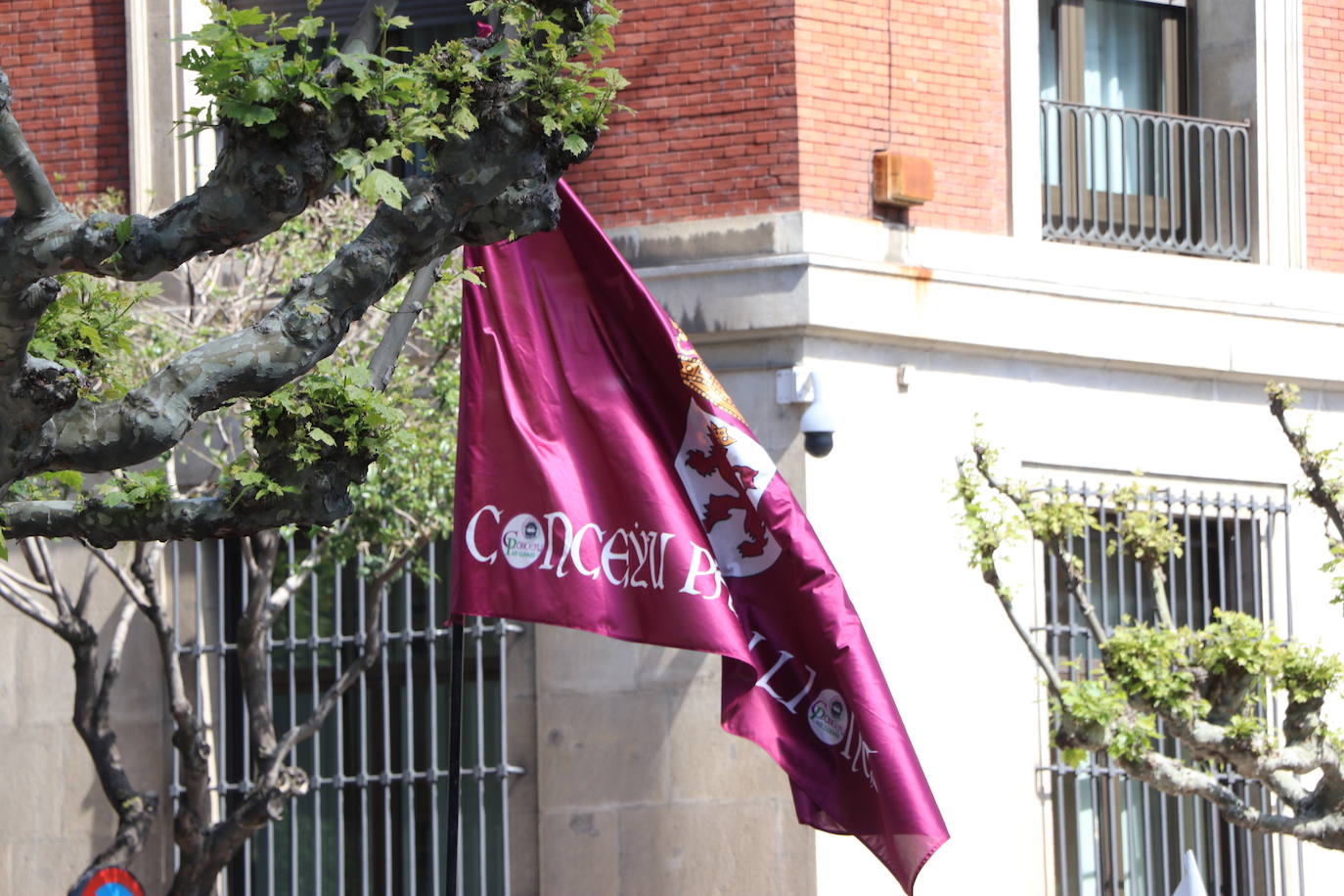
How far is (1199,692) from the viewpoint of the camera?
10.8 m

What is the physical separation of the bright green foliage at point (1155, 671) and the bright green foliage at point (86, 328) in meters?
4.55

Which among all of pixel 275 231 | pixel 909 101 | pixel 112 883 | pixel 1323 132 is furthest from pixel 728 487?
pixel 1323 132

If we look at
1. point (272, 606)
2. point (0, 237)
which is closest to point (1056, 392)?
point (272, 606)

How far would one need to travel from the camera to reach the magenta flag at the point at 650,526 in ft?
30.9

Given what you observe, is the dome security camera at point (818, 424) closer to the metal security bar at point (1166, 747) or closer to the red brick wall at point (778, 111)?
the red brick wall at point (778, 111)

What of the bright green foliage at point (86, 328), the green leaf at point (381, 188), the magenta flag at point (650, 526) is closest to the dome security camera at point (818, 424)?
the magenta flag at point (650, 526)

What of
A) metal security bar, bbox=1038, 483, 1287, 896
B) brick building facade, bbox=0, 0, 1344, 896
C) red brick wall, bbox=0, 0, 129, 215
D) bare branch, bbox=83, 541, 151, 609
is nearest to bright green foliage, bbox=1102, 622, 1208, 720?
brick building facade, bbox=0, 0, 1344, 896

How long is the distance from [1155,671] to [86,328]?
16.0ft

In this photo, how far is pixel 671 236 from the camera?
13.0m

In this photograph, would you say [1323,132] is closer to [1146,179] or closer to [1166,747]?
[1146,179]

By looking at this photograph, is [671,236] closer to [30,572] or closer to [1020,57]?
[1020,57]

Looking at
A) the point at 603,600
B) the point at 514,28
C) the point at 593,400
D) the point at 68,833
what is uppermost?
the point at 514,28

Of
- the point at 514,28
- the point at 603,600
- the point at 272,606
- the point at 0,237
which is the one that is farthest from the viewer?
the point at 272,606

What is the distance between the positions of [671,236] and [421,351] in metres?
1.45
